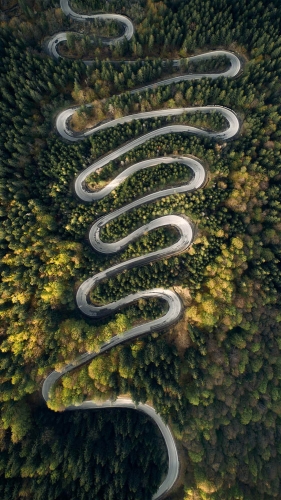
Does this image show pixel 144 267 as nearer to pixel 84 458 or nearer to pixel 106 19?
pixel 84 458

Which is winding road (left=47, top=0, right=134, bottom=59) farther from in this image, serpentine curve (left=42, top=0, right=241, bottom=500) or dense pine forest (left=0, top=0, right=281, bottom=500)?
serpentine curve (left=42, top=0, right=241, bottom=500)

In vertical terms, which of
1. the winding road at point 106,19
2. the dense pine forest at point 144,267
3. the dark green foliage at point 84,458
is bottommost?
the dark green foliage at point 84,458

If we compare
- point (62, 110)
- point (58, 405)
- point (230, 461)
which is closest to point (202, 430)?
point (230, 461)

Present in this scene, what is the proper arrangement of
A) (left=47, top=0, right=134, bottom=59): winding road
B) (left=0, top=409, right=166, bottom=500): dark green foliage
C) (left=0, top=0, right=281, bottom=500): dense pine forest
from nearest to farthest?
(left=0, top=409, right=166, bottom=500): dark green foliage, (left=0, top=0, right=281, bottom=500): dense pine forest, (left=47, top=0, right=134, bottom=59): winding road

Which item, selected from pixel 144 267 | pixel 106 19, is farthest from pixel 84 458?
pixel 106 19

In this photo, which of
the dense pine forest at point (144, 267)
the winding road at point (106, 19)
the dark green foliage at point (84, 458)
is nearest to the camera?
the dark green foliage at point (84, 458)

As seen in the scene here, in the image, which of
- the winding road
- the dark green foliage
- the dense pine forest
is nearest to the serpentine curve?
the dense pine forest

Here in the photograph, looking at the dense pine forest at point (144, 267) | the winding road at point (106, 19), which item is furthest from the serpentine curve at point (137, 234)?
the winding road at point (106, 19)

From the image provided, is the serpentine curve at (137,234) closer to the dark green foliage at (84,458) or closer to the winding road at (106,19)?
the dark green foliage at (84,458)
